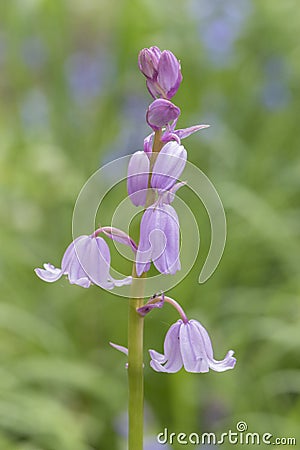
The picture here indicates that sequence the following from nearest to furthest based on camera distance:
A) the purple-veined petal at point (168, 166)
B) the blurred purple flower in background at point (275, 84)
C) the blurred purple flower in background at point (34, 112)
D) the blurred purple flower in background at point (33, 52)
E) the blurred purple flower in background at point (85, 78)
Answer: the purple-veined petal at point (168, 166)
the blurred purple flower in background at point (275, 84)
the blurred purple flower in background at point (34, 112)
the blurred purple flower in background at point (85, 78)
the blurred purple flower in background at point (33, 52)

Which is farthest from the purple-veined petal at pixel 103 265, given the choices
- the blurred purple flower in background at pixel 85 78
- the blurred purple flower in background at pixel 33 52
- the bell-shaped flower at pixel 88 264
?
the blurred purple flower in background at pixel 33 52

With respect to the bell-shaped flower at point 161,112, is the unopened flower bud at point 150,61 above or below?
above

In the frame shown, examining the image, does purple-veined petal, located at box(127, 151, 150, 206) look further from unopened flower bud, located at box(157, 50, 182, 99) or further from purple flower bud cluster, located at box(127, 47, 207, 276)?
unopened flower bud, located at box(157, 50, 182, 99)

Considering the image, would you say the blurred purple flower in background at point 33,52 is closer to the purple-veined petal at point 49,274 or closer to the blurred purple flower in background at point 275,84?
the blurred purple flower in background at point 275,84

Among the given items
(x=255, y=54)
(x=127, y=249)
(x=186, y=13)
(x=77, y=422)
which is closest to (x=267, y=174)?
(x=255, y=54)

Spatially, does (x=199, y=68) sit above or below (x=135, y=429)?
above

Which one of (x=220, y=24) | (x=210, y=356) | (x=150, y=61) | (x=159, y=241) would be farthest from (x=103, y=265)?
(x=220, y=24)

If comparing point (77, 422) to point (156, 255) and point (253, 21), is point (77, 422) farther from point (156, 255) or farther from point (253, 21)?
point (253, 21)

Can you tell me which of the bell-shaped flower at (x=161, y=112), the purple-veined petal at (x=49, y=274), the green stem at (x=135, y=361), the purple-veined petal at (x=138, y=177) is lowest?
the green stem at (x=135, y=361)

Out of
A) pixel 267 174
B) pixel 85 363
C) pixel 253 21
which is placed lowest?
pixel 85 363
